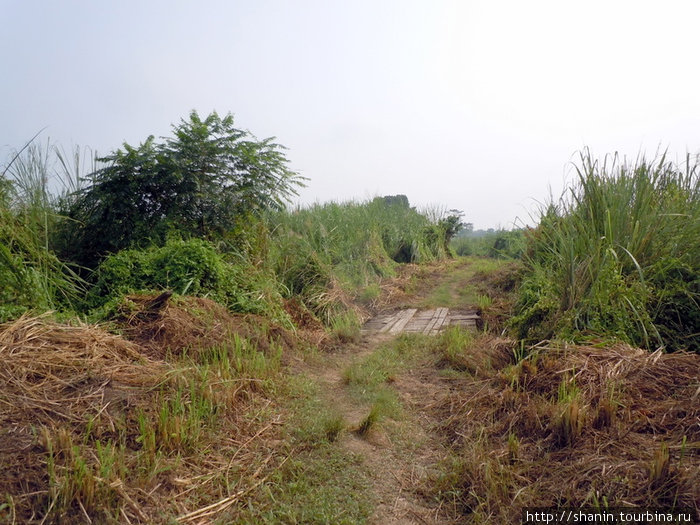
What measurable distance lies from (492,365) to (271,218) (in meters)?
5.12

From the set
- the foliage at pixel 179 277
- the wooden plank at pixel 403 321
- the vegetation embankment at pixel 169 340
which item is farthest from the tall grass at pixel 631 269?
the foliage at pixel 179 277

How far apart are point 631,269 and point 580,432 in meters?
2.18

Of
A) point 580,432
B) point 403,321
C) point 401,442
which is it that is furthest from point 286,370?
point 403,321

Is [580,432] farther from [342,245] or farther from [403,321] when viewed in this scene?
[342,245]

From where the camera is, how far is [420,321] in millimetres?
6242

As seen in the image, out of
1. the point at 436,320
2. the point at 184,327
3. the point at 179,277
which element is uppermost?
the point at 179,277

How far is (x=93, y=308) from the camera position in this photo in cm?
430

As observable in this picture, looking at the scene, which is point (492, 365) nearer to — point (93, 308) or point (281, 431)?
point (281, 431)

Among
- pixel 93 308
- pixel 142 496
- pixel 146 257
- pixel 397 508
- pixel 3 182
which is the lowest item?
pixel 397 508

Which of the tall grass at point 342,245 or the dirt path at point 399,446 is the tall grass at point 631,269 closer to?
the dirt path at point 399,446

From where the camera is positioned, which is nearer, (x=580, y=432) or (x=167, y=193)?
(x=580, y=432)

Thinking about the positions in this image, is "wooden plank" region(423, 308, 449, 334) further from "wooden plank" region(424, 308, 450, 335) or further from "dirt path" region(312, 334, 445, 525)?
"dirt path" region(312, 334, 445, 525)

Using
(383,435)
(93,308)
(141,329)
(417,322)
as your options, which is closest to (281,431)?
(383,435)

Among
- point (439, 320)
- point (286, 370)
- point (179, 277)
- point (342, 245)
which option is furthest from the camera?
point (342, 245)
